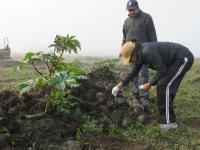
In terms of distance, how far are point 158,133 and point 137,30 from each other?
2043 mm

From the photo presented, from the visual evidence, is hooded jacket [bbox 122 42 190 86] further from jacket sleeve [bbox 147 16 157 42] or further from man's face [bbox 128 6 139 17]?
man's face [bbox 128 6 139 17]

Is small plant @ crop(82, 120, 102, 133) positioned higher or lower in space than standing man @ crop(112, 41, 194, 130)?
lower

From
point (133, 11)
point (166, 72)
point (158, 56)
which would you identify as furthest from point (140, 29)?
point (158, 56)

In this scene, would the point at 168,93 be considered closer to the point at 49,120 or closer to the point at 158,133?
the point at 158,133

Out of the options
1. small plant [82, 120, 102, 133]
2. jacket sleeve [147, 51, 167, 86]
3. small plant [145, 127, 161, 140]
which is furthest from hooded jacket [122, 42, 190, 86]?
small plant [82, 120, 102, 133]

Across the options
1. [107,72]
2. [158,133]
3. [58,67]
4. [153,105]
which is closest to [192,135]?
[158,133]

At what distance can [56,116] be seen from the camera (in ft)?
21.8

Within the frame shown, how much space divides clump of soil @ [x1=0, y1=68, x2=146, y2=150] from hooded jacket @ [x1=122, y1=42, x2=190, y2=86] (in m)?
0.64

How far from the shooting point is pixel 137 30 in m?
7.93

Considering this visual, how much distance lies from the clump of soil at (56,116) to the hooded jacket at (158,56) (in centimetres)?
64

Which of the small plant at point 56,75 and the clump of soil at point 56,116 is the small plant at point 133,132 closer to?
the clump of soil at point 56,116

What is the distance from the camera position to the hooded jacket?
642 cm

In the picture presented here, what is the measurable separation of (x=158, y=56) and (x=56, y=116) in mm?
1607

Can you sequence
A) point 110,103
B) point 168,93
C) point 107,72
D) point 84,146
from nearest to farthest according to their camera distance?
point 84,146, point 168,93, point 110,103, point 107,72
